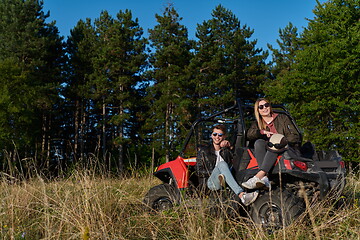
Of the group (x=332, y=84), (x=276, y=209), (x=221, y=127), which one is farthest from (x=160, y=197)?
(x=332, y=84)

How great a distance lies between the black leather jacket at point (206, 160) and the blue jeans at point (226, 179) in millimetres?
214

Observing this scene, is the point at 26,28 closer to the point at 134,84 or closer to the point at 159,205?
the point at 134,84

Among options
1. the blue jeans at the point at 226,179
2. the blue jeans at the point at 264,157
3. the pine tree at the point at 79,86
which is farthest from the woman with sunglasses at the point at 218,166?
the pine tree at the point at 79,86

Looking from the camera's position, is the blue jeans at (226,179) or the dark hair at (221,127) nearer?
the blue jeans at (226,179)

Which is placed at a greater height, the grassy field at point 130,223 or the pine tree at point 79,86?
the pine tree at point 79,86

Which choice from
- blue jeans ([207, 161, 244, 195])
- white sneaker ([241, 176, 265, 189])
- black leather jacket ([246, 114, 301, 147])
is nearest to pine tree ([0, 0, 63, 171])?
blue jeans ([207, 161, 244, 195])

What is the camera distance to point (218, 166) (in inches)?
189

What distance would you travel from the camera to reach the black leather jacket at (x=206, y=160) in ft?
16.8

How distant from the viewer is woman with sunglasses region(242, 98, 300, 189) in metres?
4.33

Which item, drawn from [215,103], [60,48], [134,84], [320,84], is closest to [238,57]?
[215,103]

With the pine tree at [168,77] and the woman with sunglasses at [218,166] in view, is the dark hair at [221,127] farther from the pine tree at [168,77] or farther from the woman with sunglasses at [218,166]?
the pine tree at [168,77]

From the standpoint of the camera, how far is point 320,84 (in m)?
20.6

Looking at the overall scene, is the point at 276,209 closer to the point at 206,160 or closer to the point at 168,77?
the point at 206,160

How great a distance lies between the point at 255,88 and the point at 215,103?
6179 millimetres
